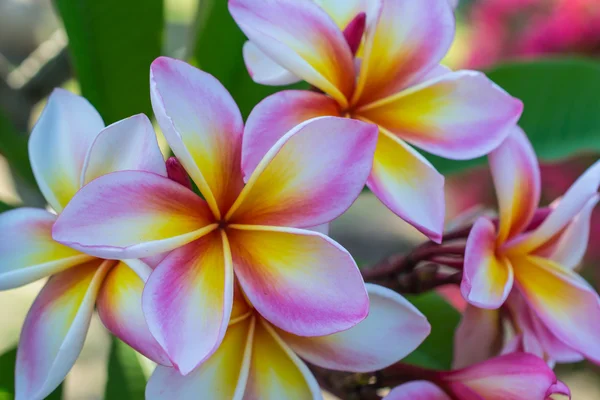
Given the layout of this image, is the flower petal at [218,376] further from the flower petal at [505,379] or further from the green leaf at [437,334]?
the green leaf at [437,334]

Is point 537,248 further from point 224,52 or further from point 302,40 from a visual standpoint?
point 224,52

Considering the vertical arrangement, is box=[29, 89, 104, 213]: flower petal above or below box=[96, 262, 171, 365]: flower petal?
above

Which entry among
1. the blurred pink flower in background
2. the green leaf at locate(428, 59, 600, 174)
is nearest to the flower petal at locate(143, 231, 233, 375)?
the green leaf at locate(428, 59, 600, 174)

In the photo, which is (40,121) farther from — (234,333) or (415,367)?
(415,367)

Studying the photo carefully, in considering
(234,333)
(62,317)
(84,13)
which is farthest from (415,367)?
(84,13)

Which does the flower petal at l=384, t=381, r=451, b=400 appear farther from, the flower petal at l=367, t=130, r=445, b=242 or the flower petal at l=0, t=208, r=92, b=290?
the flower petal at l=0, t=208, r=92, b=290

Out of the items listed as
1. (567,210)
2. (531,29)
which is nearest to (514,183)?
(567,210)

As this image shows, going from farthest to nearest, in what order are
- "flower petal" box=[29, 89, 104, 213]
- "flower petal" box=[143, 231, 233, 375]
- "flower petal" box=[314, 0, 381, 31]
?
"flower petal" box=[314, 0, 381, 31]
"flower petal" box=[29, 89, 104, 213]
"flower petal" box=[143, 231, 233, 375]
